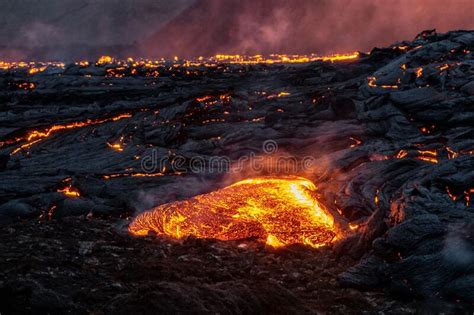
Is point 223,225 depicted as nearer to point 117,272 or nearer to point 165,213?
point 165,213

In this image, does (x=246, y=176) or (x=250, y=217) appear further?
(x=246, y=176)

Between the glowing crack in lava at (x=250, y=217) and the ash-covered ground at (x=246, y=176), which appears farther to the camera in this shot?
the glowing crack in lava at (x=250, y=217)

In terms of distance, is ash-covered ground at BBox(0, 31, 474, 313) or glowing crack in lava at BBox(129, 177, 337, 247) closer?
ash-covered ground at BBox(0, 31, 474, 313)

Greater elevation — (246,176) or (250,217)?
(246,176)
